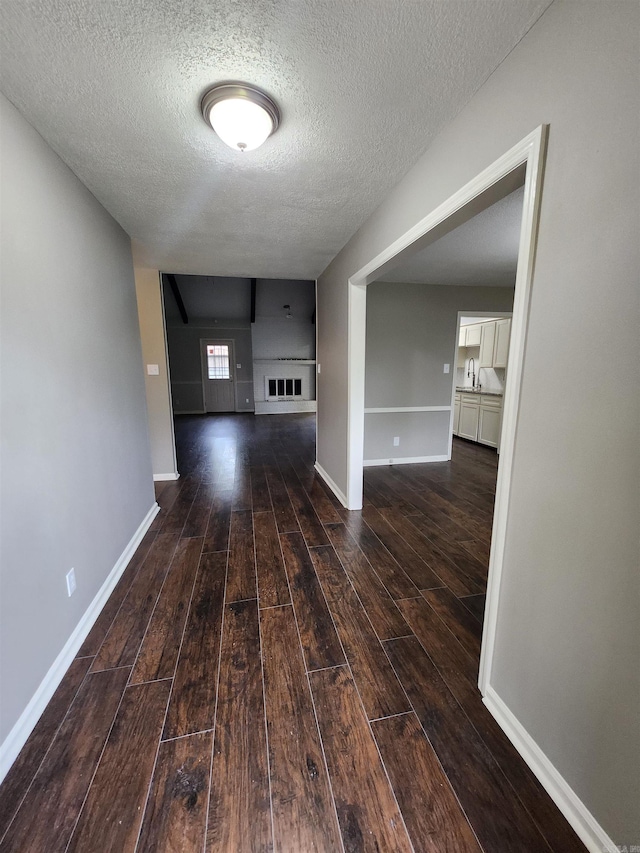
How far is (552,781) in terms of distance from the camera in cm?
105

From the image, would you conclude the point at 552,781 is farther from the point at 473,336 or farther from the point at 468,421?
the point at 473,336

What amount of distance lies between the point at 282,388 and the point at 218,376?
1840mm

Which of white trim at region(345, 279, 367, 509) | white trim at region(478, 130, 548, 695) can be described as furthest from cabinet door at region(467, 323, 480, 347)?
white trim at region(478, 130, 548, 695)

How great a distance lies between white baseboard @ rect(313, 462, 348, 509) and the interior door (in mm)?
5888

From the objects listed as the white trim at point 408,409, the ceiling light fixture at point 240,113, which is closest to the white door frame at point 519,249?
the ceiling light fixture at point 240,113

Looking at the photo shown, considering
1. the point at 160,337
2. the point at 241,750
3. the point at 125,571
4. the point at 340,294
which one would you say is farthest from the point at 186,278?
the point at 241,750

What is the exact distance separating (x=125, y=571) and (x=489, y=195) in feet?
9.33

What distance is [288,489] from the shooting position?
11.9ft

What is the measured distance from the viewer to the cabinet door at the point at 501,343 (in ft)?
16.7

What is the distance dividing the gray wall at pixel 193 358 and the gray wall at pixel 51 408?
7110 millimetres

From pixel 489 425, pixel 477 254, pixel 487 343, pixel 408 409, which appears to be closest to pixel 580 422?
pixel 477 254

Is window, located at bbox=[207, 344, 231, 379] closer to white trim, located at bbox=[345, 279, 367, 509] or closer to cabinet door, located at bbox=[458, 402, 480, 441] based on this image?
cabinet door, located at bbox=[458, 402, 480, 441]

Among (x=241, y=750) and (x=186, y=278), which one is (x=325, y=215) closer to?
(x=241, y=750)

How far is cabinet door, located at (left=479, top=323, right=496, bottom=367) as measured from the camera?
5387 millimetres
